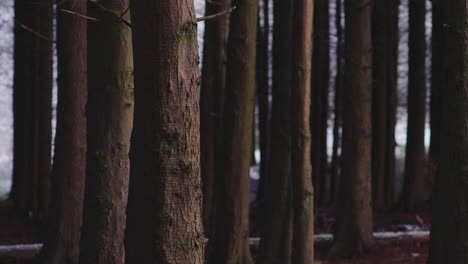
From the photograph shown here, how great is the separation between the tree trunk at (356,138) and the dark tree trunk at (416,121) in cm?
582

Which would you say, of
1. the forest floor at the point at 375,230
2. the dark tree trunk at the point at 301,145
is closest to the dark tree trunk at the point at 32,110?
the forest floor at the point at 375,230

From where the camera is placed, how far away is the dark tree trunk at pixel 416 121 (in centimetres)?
1864

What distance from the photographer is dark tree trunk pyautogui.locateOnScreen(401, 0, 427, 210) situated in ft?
61.2

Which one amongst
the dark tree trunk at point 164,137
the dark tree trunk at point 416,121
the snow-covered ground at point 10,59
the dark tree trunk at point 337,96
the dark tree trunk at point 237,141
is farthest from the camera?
the dark tree trunk at point 337,96

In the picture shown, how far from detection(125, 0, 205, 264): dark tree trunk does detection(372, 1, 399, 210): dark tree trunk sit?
14336 mm

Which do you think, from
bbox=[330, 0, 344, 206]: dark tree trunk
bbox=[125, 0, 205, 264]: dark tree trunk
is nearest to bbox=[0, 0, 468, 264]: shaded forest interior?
bbox=[125, 0, 205, 264]: dark tree trunk

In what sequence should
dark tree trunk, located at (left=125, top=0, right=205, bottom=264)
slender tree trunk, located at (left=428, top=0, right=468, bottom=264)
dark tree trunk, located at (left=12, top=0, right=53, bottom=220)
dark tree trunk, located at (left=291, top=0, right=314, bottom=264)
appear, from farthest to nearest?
dark tree trunk, located at (left=12, top=0, right=53, bottom=220)
dark tree trunk, located at (left=291, top=0, right=314, bottom=264)
slender tree trunk, located at (left=428, top=0, right=468, bottom=264)
dark tree trunk, located at (left=125, top=0, right=205, bottom=264)

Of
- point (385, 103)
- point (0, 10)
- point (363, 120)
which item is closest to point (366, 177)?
point (363, 120)

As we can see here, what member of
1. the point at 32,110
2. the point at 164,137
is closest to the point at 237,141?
the point at 164,137

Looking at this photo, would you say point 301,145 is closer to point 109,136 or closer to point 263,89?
point 109,136

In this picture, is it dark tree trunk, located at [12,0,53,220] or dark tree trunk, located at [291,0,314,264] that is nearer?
dark tree trunk, located at [291,0,314,264]

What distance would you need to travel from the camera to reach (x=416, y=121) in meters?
18.6

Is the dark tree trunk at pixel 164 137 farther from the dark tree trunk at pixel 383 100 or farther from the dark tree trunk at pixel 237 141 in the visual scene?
the dark tree trunk at pixel 383 100

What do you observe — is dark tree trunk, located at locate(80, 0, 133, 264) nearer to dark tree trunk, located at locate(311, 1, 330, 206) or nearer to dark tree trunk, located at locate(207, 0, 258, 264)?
dark tree trunk, located at locate(207, 0, 258, 264)
